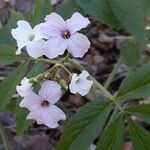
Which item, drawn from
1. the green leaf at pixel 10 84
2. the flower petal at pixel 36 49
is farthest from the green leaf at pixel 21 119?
the flower petal at pixel 36 49

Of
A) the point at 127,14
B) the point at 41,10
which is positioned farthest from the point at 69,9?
the point at 127,14

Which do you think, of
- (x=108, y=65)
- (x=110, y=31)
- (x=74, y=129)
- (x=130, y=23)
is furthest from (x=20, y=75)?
(x=110, y=31)

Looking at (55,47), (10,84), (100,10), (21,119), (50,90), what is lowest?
(21,119)

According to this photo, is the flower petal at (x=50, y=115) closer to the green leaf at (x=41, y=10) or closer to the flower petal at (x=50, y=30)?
the flower petal at (x=50, y=30)

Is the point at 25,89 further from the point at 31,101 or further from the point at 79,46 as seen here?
the point at 79,46

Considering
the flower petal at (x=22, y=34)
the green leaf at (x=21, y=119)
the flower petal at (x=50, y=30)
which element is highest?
the flower petal at (x=50, y=30)

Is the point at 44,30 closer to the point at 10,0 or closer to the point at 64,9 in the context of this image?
the point at 64,9
